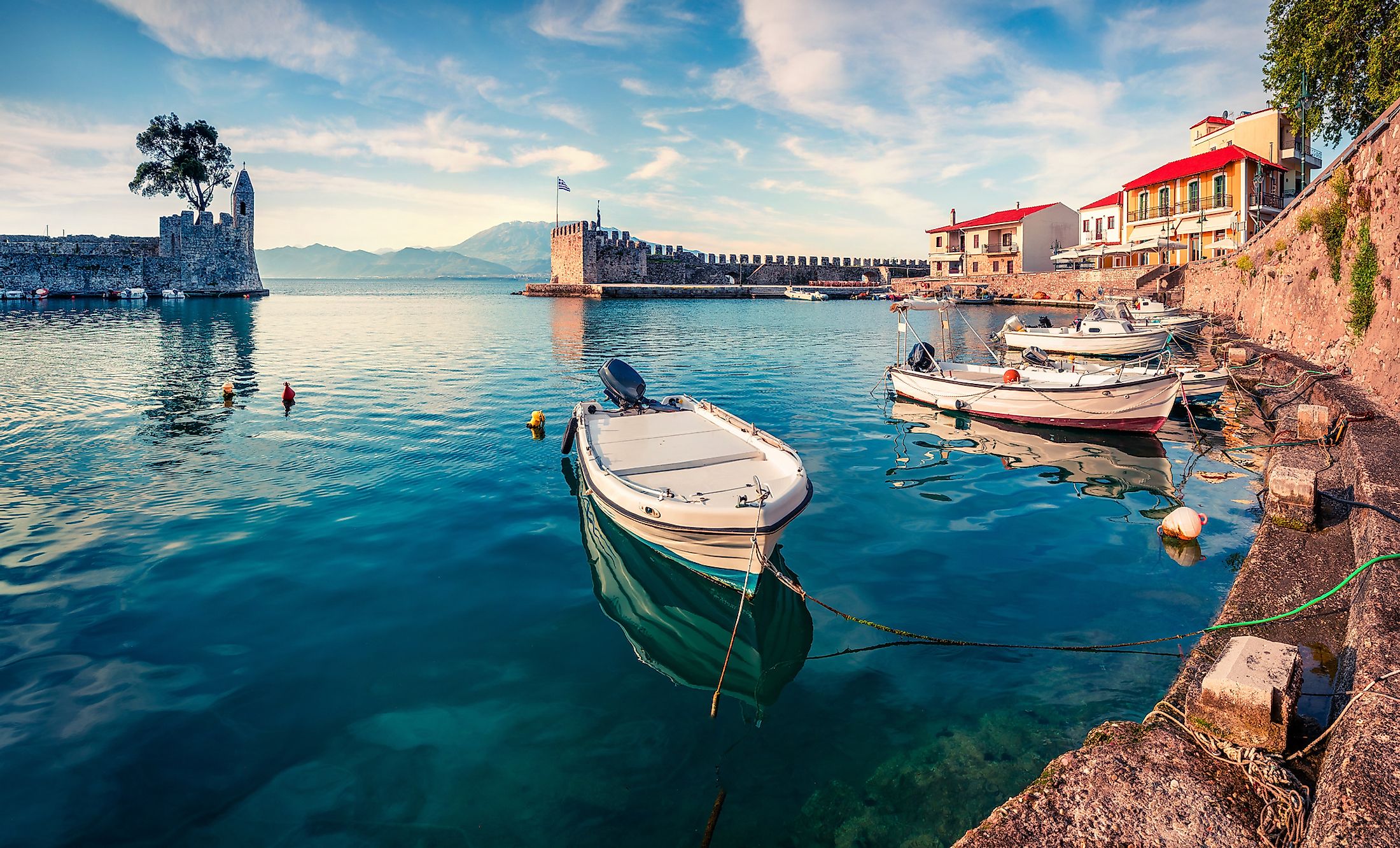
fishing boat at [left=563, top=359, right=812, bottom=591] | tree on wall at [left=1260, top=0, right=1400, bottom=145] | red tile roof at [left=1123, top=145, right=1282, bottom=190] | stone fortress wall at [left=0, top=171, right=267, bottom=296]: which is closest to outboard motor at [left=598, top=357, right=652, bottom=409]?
fishing boat at [left=563, top=359, right=812, bottom=591]

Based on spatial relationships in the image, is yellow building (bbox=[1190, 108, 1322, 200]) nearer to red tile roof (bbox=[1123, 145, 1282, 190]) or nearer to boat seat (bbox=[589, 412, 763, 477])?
red tile roof (bbox=[1123, 145, 1282, 190])

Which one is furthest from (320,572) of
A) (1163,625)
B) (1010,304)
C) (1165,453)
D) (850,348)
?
(1010,304)

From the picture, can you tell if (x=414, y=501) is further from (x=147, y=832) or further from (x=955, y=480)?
(x=955, y=480)

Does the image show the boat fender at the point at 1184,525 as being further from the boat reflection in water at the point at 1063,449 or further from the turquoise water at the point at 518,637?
the boat reflection in water at the point at 1063,449

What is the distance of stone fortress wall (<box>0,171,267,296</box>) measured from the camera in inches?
1975

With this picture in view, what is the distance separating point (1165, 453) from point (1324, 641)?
26.5ft

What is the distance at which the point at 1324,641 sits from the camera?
4223 millimetres

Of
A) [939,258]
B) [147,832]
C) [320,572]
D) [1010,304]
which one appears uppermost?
[939,258]

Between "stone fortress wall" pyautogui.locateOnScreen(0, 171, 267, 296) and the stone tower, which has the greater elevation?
the stone tower

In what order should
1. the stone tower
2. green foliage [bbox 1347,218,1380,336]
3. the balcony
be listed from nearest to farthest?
green foliage [bbox 1347,218,1380,336], the balcony, the stone tower

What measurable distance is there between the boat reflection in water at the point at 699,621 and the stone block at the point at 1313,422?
7507mm

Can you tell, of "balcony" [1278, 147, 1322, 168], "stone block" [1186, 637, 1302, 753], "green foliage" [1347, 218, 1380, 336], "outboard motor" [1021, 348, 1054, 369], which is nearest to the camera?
"stone block" [1186, 637, 1302, 753]

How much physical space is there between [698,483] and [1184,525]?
16.9ft

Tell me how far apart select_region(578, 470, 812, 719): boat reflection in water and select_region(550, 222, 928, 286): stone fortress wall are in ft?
208
